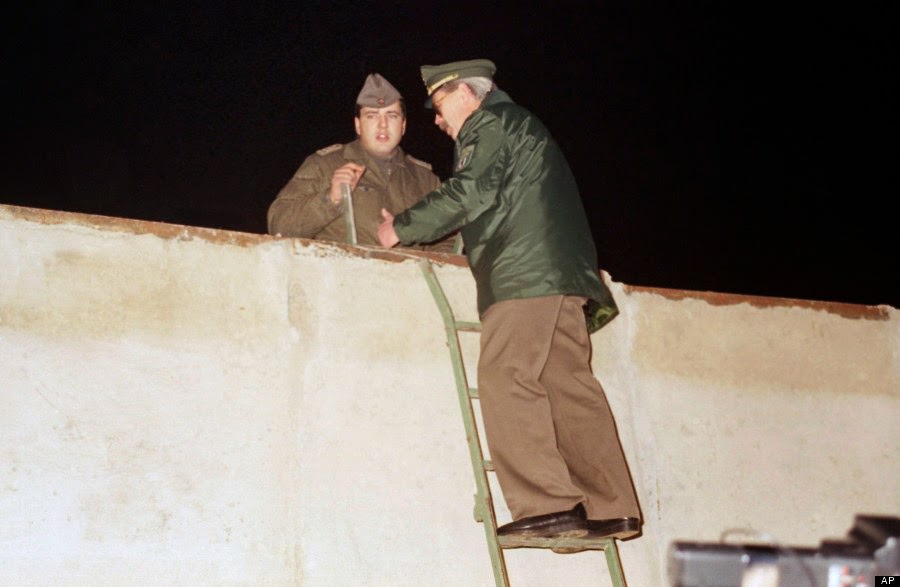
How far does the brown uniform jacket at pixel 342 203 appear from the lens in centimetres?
448

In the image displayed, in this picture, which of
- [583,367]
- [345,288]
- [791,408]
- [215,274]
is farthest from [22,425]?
[791,408]

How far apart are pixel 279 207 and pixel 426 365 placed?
1.29 metres

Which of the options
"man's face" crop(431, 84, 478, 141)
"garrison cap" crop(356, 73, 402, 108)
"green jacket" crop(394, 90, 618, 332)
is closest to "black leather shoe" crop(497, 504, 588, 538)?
"green jacket" crop(394, 90, 618, 332)

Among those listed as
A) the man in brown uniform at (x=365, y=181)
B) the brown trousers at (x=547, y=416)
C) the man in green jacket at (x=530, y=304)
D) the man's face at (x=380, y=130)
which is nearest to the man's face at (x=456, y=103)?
the man in green jacket at (x=530, y=304)

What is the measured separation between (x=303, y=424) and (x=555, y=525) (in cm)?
94

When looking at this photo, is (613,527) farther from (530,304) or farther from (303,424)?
(303,424)

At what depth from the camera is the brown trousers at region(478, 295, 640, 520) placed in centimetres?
314

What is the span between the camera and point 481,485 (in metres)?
3.32

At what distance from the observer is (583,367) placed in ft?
11.2

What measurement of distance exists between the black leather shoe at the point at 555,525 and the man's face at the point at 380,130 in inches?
88.1

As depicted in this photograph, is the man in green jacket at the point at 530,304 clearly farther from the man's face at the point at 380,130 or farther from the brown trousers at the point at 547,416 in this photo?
the man's face at the point at 380,130

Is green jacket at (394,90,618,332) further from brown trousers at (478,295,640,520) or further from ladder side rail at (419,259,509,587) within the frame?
ladder side rail at (419,259,509,587)

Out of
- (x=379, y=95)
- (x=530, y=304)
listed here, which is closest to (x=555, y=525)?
(x=530, y=304)

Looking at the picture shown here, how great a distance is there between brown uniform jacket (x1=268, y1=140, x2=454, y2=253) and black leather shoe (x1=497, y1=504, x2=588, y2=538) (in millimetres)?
1722
